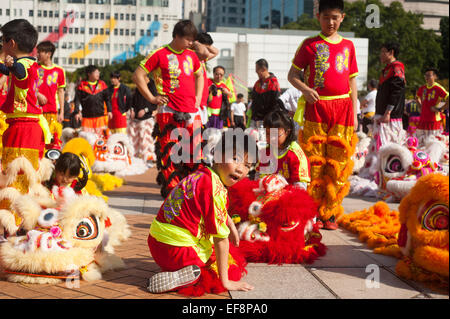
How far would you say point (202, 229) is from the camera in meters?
3.33

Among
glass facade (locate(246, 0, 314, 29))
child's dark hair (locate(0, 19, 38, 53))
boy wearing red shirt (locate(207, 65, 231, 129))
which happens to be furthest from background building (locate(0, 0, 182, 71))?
child's dark hair (locate(0, 19, 38, 53))

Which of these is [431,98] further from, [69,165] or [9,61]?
[9,61]

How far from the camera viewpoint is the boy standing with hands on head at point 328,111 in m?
4.98

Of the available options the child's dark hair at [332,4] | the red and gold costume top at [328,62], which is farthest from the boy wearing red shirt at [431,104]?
the child's dark hair at [332,4]

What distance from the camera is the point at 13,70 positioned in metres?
4.02

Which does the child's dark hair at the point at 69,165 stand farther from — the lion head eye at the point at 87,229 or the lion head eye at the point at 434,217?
the lion head eye at the point at 434,217

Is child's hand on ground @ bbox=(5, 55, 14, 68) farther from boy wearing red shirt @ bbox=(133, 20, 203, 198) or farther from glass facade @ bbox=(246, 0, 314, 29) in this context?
glass facade @ bbox=(246, 0, 314, 29)

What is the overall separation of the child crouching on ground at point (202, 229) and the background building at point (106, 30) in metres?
97.6

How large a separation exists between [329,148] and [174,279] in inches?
97.9

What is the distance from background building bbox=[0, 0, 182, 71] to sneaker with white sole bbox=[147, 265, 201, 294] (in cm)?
9774

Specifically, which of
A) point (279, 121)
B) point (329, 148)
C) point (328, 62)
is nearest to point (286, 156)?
point (279, 121)

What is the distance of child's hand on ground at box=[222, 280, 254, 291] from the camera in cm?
314
